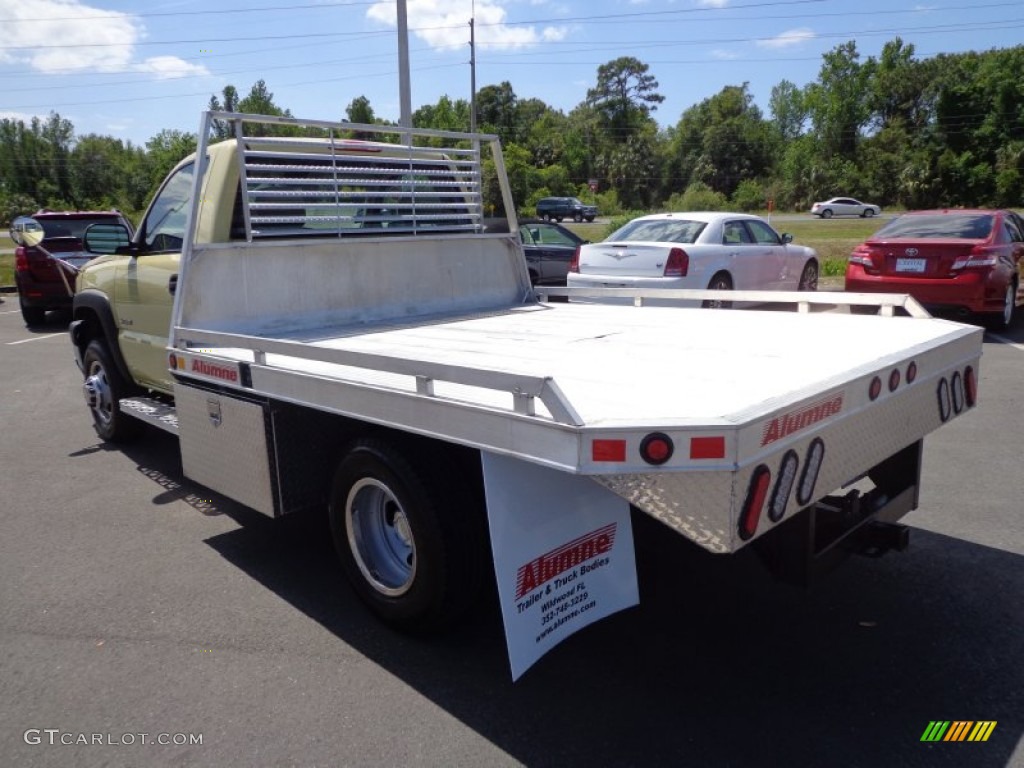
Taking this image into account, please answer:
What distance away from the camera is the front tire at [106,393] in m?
6.10

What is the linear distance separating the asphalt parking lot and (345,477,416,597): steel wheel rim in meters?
0.23

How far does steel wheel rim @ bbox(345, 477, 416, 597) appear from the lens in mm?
3512

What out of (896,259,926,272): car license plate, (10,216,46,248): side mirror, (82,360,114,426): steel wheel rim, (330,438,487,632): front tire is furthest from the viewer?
(10,216,46,248): side mirror

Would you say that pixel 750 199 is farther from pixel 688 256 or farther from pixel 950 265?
pixel 688 256

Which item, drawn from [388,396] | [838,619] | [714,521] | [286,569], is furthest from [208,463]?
[838,619]

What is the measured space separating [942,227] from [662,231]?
3.70 metres

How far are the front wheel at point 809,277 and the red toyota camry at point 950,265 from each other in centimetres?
210

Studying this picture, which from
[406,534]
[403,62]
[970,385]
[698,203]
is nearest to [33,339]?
[403,62]

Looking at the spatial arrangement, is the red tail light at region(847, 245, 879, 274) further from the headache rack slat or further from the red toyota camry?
the headache rack slat

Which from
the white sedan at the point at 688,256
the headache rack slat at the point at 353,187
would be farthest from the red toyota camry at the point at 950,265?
the headache rack slat at the point at 353,187

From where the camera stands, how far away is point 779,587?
12.8ft

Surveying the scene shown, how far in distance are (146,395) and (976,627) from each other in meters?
5.52

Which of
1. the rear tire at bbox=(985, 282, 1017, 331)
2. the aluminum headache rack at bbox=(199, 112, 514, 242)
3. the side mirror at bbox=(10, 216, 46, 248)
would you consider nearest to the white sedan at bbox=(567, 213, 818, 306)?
the rear tire at bbox=(985, 282, 1017, 331)

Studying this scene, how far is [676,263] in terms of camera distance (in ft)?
34.0
